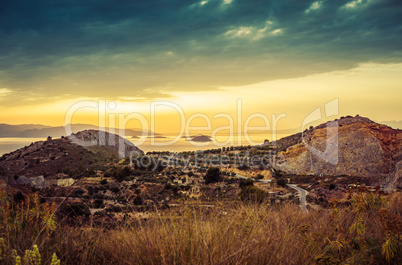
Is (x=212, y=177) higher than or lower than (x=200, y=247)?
lower

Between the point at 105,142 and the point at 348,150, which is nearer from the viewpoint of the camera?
the point at 348,150

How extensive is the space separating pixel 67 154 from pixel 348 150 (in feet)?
185

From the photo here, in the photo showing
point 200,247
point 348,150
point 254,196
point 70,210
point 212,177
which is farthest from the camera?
point 348,150

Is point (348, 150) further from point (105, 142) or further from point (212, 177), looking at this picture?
point (105, 142)

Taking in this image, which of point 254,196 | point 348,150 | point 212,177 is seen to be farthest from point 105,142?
point 254,196

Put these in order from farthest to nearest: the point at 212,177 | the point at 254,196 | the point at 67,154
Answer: the point at 67,154 < the point at 212,177 < the point at 254,196

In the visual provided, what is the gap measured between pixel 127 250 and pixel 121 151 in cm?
8819

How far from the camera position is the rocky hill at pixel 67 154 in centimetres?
6300

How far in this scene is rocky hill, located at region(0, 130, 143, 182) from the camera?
6300 cm

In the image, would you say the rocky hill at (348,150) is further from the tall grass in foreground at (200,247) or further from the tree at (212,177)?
the tall grass in foreground at (200,247)

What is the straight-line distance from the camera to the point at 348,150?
48719 millimetres

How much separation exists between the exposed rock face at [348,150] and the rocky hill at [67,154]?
35390mm

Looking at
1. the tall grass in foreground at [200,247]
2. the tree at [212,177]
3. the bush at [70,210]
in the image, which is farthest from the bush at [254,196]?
the tree at [212,177]

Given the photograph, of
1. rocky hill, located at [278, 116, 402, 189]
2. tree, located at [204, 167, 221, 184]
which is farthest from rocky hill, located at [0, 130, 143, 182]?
rocky hill, located at [278, 116, 402, 189]
